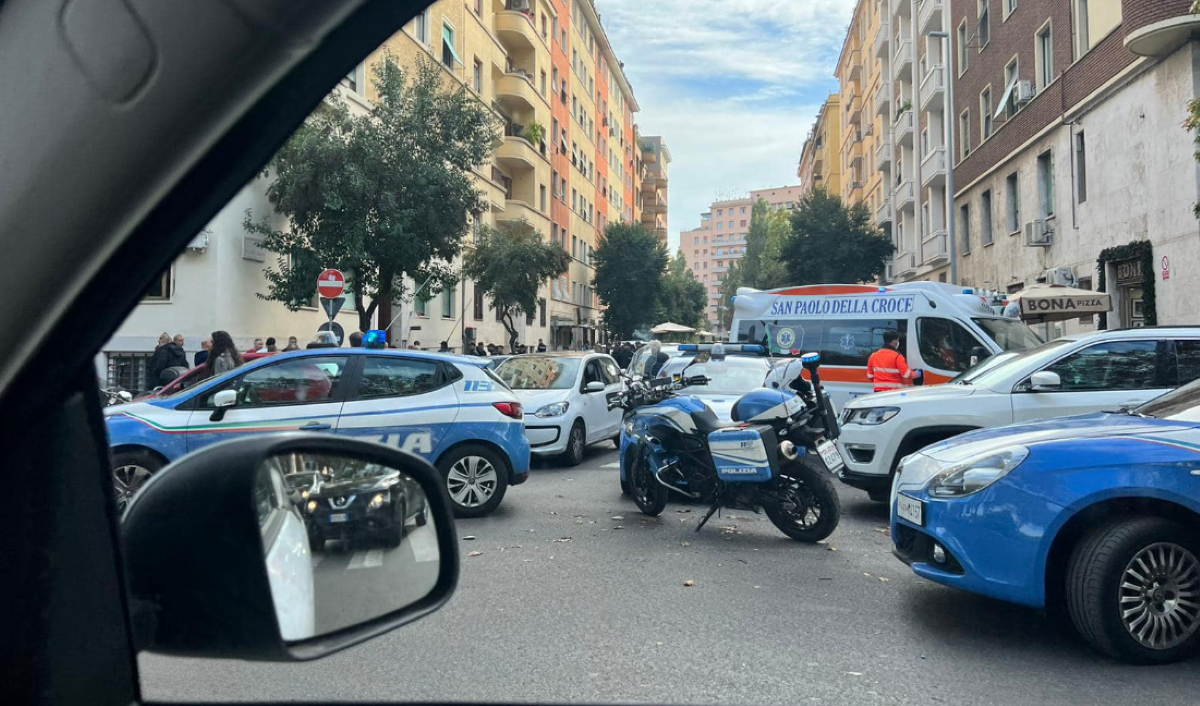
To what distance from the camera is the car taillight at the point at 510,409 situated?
8.31 meters

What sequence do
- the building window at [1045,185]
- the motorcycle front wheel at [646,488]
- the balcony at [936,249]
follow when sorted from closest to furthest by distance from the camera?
the motorcycle front wheel at [646,488] < the building window at [1045,185] < the balcony at [936,249]

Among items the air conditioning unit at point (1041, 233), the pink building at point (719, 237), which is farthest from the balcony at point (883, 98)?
the pink building at point (719, 237)

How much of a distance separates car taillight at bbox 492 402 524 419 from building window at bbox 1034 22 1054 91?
18.9 metres

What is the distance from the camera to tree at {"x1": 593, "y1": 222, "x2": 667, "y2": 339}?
53156 millimetres

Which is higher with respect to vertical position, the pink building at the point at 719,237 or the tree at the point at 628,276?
the pink building at the point at 719,237

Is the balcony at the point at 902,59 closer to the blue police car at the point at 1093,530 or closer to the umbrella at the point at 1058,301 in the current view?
the umbrella at the point at 1058,301

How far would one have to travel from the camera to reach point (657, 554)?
6.54 meters

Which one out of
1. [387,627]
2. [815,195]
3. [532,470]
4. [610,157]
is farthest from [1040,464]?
[610,157]

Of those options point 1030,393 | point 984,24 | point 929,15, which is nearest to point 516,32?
point 929,15

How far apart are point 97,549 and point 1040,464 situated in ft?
14.1

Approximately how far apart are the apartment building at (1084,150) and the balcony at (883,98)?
11.6 metres

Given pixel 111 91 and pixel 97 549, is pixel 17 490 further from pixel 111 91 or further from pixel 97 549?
pixel 111 91

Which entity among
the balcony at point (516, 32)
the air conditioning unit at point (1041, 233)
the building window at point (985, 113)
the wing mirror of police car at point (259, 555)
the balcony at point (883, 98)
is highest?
the balcony at point (516, 32)

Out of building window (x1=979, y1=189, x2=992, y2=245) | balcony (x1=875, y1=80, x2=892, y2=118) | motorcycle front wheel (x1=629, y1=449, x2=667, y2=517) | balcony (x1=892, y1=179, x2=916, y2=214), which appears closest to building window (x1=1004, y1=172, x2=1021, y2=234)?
building window (x1=979, y1=189, x2=992, y2=245)
